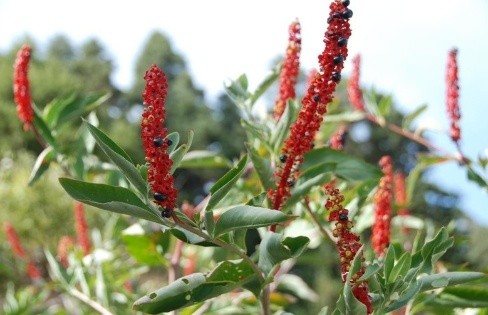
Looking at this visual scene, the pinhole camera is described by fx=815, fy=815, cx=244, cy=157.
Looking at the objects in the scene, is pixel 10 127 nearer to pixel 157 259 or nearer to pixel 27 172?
pixel 27 172

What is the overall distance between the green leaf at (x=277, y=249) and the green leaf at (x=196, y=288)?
1.2 inches

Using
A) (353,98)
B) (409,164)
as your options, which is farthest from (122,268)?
(409,164)

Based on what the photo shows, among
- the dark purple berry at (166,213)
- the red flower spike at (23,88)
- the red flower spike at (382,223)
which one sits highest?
the red flower spike at (23,88)

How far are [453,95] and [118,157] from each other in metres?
0.90

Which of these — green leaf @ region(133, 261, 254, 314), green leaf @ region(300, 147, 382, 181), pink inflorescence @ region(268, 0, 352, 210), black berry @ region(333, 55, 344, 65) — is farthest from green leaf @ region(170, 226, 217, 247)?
green leaf @ region(300, 147, 382, 181)

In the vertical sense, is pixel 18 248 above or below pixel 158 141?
below

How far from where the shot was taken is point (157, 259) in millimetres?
1824

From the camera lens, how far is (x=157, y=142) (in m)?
0.88

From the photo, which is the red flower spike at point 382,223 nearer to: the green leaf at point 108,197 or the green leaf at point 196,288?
the green leaf at point 196,288

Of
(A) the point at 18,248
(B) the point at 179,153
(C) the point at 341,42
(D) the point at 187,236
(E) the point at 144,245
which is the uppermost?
(C) the point at 341,42

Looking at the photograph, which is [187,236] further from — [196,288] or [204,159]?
[204,159]

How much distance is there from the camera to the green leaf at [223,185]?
0.95 m

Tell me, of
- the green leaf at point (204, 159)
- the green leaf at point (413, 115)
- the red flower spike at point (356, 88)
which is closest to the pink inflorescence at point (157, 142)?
the green leaf at point (204, 159)

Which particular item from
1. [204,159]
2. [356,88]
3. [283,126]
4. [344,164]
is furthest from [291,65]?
[356,88]
